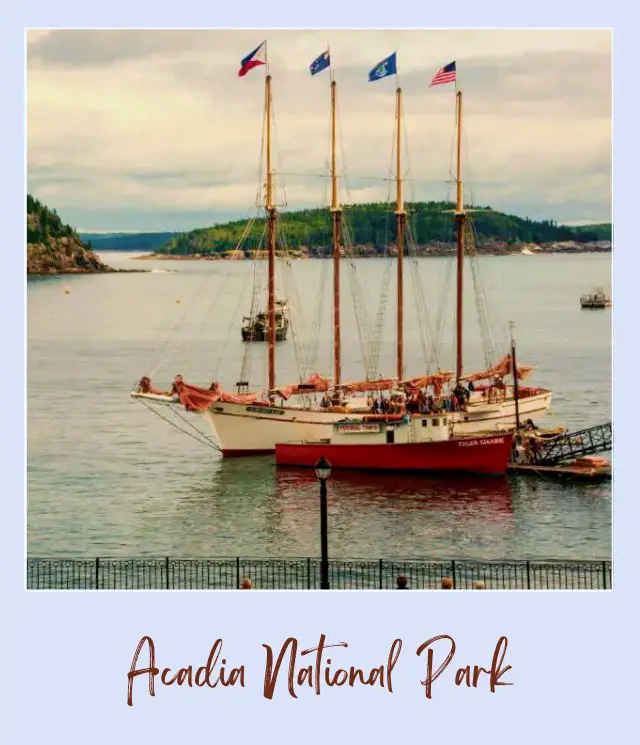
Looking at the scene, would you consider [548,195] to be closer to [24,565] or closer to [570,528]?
[570,528]

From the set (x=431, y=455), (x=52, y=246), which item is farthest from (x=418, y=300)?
(x=431, y=455)

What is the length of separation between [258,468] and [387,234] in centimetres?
1509

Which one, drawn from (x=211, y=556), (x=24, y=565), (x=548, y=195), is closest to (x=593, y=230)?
(x=548, y=195)

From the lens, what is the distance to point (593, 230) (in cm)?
5406

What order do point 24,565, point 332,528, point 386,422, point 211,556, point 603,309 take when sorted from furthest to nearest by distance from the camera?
point 603,309, point 386,422, point 332,528, point 211,556, point 24,565

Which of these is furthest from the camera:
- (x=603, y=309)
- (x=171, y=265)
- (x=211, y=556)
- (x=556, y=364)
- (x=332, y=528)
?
(x=603, y=309)

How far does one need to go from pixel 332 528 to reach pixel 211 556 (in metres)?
4.46

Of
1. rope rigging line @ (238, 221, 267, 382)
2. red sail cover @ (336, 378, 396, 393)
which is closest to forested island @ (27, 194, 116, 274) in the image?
rope rigging line @ (238, 221, 267, 382)

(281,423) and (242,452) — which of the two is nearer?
(281,423)

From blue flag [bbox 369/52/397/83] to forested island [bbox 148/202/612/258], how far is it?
6.93 m

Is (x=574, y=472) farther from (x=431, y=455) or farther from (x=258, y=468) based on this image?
(x=258, y=468)

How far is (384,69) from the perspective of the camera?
4938 cm

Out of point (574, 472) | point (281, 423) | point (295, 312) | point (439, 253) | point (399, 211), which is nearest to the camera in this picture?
point (574, 472)

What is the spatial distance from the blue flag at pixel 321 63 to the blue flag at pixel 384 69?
1.68 meters
